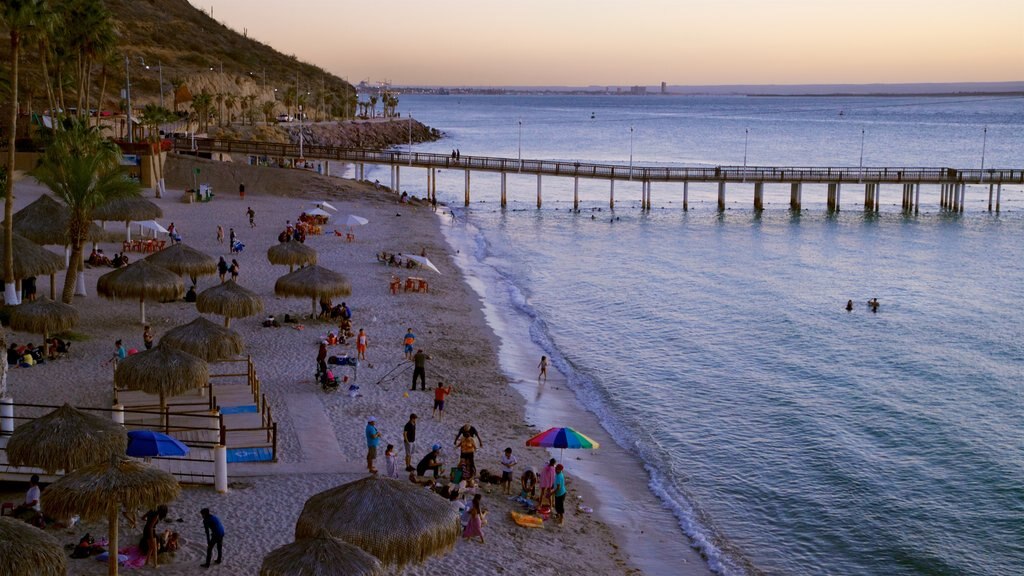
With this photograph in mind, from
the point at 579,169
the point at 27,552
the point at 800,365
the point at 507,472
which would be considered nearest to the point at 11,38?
the point at 507,472

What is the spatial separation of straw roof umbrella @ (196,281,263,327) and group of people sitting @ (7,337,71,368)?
125 inches

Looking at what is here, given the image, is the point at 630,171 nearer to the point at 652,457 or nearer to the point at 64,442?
the point at 652,457

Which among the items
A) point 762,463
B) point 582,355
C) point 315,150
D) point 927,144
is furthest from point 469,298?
point 927,144

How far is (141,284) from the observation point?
25609 mm

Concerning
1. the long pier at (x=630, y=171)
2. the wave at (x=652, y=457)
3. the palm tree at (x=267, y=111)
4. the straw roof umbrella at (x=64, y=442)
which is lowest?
the wave at (x=652, y=457)

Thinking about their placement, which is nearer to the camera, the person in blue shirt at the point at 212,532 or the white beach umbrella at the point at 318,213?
the person in blue shirt at the point at 212,532

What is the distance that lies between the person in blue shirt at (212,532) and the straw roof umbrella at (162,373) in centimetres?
486

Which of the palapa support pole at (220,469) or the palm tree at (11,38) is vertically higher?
the palm tree at (11,38)

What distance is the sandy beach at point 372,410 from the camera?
15.3 meters

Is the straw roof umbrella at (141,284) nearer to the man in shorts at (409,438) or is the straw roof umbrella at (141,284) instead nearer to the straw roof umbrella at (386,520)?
the man in shorts at (409,438)

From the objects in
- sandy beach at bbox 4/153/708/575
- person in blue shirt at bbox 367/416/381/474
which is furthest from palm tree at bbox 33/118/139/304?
person in blue shirt at bbox 367/416/381/474

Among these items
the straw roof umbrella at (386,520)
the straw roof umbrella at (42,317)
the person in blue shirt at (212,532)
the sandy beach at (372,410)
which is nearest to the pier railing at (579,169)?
the sandy beach at (372,410)

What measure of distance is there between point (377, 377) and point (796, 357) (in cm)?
1329

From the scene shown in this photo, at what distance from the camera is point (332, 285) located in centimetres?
2794
